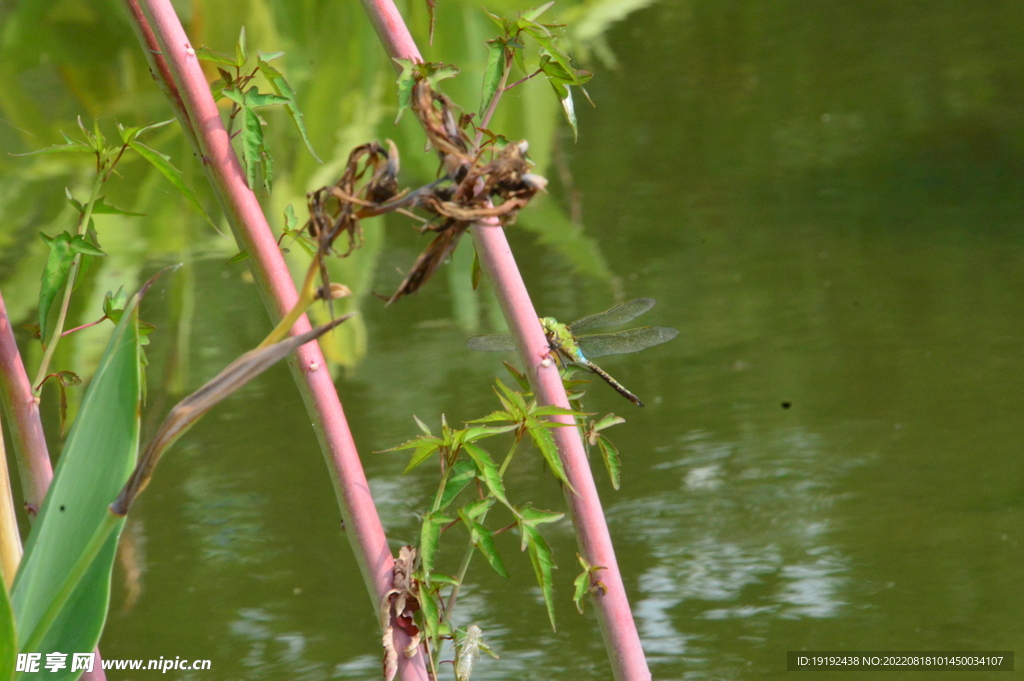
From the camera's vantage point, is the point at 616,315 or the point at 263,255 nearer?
the point at 263,255

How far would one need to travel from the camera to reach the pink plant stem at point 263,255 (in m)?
0.29

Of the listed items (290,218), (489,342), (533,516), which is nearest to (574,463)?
(533,516)

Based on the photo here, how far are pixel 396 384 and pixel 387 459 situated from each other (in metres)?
0.15

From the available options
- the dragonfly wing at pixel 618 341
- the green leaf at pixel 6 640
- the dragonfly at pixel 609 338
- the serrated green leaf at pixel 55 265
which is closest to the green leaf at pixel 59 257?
the serrated green leaf at pixel 55 265

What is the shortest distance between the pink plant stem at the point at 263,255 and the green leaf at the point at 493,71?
77 mm

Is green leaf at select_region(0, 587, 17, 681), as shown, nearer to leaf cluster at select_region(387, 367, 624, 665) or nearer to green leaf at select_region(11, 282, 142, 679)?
green leaf at select_region(11, 282, 142, 679)

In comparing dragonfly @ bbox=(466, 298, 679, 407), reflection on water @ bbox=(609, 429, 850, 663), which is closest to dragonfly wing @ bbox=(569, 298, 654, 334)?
dragonfly @ bbox=(466, 298, 679, 407)

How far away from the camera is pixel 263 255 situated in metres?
0.29

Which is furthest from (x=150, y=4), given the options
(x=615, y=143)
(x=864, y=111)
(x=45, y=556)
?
(x=864, y=111)

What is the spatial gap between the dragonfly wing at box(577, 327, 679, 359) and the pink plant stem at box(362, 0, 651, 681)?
0.28 m

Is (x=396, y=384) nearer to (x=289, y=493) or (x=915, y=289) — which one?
(x=289, y=493)

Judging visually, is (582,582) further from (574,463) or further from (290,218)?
(290,218)

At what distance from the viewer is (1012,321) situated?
93 centimetres

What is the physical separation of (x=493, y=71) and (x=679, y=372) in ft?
2.21
